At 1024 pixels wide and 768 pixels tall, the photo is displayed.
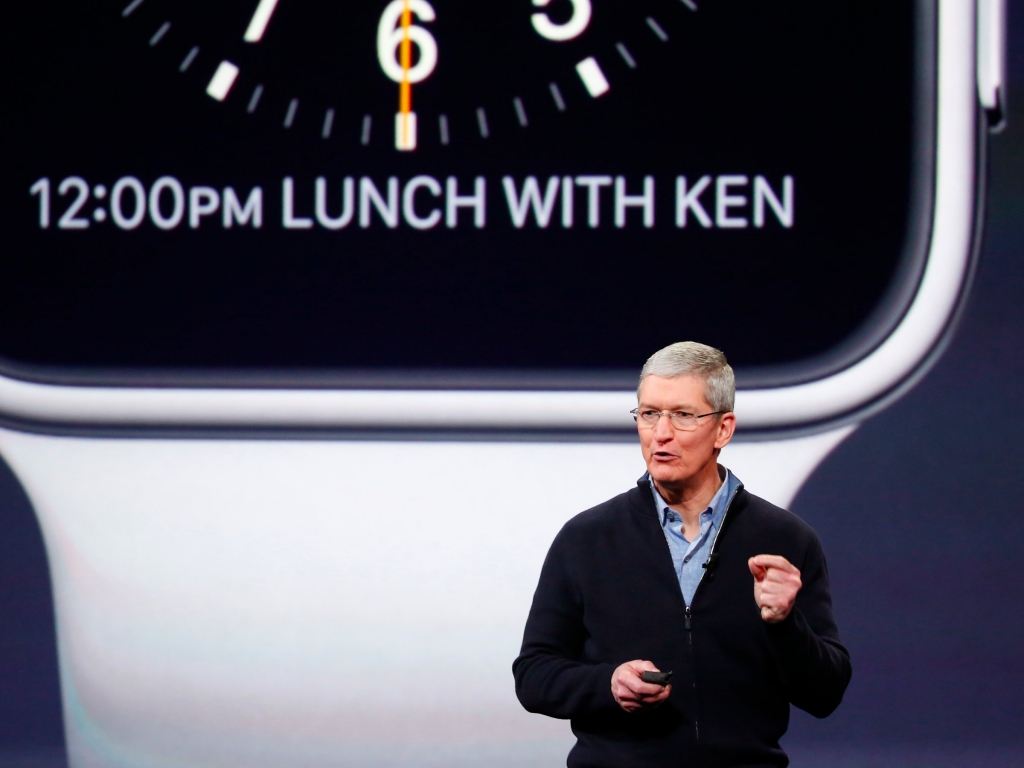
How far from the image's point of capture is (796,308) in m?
1.93

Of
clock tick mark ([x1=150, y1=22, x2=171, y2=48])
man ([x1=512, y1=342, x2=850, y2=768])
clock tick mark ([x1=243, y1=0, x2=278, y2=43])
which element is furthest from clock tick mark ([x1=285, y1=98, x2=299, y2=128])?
man ([x1=512, y1=342, x2=850, y2=768])

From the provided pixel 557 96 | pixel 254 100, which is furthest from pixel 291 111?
pixel 557 96

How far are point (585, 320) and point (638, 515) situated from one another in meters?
0.67

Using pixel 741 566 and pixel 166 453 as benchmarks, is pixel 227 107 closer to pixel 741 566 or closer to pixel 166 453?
pixel 166 453

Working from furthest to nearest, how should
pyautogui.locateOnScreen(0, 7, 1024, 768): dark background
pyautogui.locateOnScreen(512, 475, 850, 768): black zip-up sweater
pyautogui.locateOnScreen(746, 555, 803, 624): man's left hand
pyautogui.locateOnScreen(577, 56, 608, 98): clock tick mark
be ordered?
1. pyautogui.locateOnScreen(577, 56, 608, 98): clock tick mark
2. pyautogui.locateOnScreen(0, 7, 1024, 768): dark background
3. pyautogui.locateOnScreen(512, 475, 850, 768): black zip-up sweater
4. pyautogui.locateOnScreen(746, 555, 803, 624): man's left hand

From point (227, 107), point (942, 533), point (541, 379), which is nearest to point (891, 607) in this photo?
point (942, 533)

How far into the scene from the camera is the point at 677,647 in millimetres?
1279

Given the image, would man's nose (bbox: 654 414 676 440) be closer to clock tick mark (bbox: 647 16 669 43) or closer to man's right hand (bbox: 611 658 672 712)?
man's right hand (bbox: 611 658 672 712)

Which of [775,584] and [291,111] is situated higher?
[291,111]

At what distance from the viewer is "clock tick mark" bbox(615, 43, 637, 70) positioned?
78.2 inches

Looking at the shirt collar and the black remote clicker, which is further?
the shirt collar

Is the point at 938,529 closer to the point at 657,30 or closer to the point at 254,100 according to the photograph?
the point at 657,30

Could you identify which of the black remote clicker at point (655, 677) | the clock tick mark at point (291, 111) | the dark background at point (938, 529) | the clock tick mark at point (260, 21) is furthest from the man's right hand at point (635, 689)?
the clock tick mark at point (260, 21)

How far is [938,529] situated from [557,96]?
89cm
